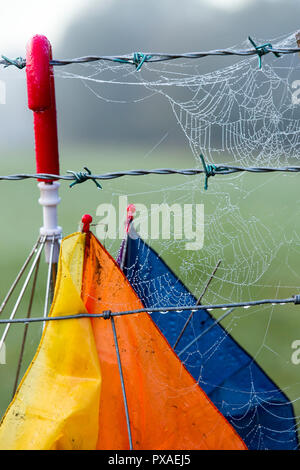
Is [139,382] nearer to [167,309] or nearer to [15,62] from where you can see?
[167,309]

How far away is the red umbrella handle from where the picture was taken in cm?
125

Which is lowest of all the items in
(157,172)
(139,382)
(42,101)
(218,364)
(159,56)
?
(218,364)

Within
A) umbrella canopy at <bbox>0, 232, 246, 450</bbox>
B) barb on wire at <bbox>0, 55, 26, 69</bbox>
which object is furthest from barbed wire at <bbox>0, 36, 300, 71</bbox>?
umbrella canopy at <bbox>0, 232, 246, 450</bbox>

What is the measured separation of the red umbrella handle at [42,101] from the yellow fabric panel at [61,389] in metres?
0.24

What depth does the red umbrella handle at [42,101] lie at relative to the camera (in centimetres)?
125

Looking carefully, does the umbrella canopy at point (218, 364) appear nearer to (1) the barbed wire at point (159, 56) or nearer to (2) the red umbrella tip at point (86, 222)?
(2) the red umbrella tip at point (86, 222)

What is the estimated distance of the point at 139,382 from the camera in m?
1.34

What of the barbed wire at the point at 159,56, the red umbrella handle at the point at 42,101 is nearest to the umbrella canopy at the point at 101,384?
the red umbrella handle at the point at 42,101

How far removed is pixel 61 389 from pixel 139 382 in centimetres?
22

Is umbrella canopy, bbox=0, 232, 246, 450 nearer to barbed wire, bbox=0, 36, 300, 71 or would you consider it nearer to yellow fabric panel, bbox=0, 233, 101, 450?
yellow fabric panel, bbox=0, 233, 101, 450

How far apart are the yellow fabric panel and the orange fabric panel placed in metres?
0.05

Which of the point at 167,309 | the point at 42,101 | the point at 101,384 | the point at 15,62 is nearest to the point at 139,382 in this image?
the point at 101,384
